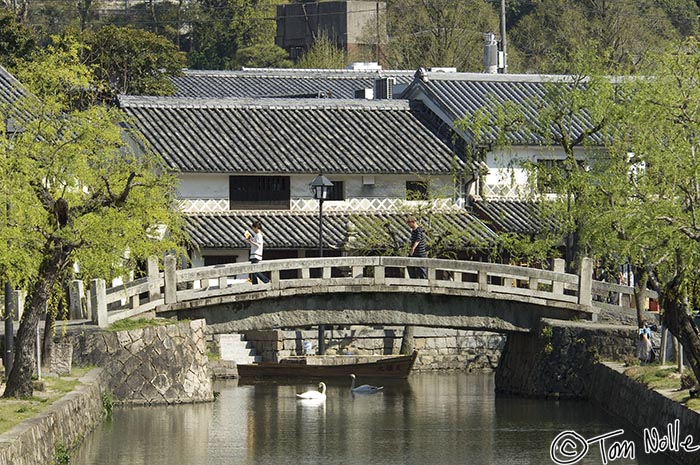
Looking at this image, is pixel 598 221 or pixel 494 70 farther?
pixel 494 70

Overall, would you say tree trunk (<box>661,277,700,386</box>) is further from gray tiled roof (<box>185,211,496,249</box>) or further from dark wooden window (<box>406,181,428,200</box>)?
dark wooden window (<box>406,181,428,200</box>)

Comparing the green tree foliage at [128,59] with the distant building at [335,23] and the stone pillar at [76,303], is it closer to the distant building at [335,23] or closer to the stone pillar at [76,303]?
the stone pillar at [76,303]

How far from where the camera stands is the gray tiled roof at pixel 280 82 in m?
64.2

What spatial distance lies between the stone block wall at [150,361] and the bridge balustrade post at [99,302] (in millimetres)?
368

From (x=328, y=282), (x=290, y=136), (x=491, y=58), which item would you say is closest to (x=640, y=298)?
(x=328, y=282)

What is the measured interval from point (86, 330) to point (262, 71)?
41.1 metres

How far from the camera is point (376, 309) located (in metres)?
36.5

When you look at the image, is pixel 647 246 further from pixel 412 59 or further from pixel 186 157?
pixel 412 59

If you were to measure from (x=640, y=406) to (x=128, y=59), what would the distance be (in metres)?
36.2

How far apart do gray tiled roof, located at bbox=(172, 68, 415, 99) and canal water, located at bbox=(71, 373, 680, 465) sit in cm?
2811

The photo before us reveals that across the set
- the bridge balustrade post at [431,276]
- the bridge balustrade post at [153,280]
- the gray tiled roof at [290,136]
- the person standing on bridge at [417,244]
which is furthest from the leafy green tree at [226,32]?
the bridge balustrade post at [153,280]

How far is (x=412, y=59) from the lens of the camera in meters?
82.3

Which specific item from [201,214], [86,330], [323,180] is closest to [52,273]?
[86,330]

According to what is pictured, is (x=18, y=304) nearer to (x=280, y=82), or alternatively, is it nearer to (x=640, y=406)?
(x=640, y=406)
